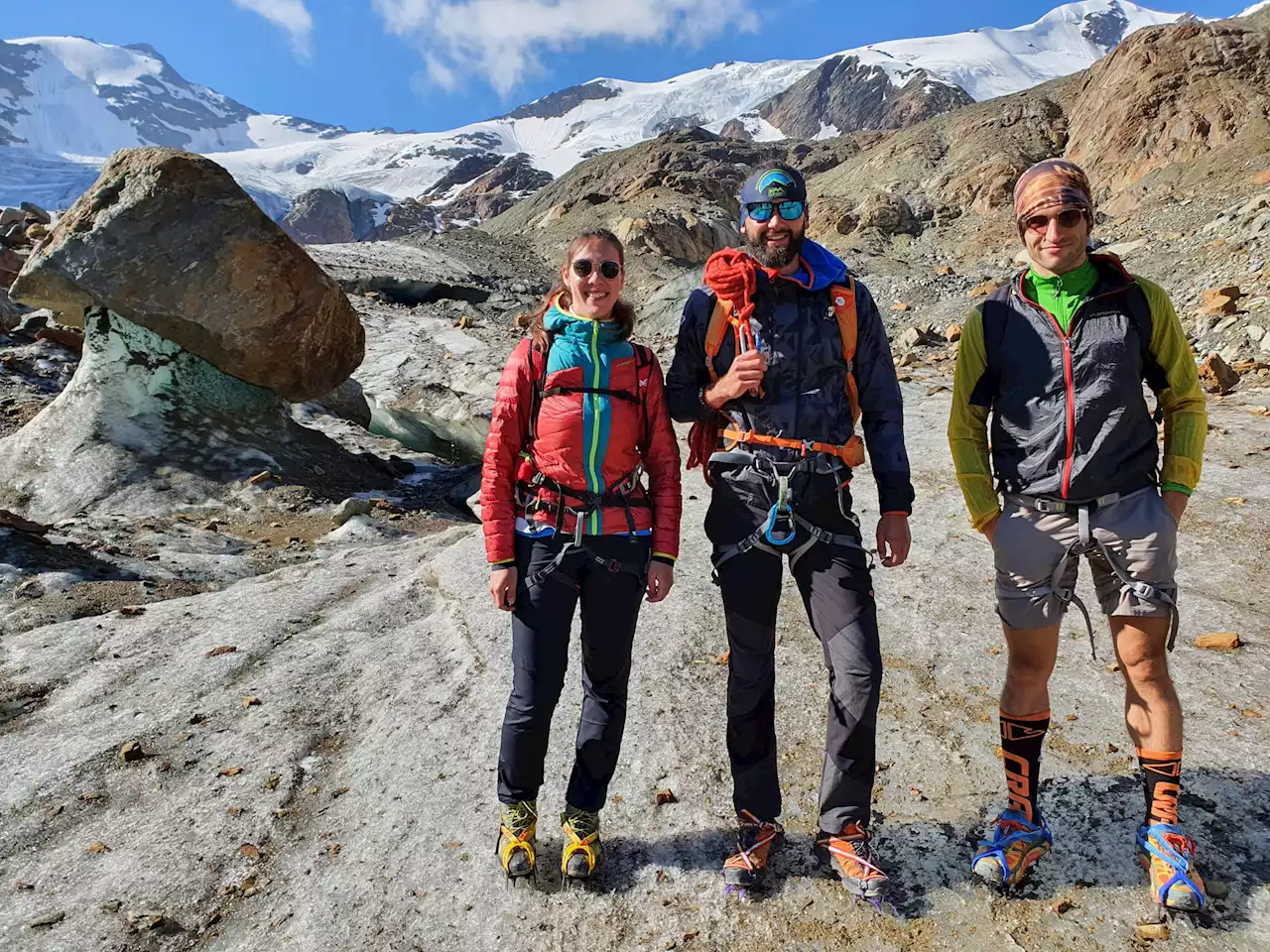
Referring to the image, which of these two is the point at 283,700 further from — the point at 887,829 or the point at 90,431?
the point at 90,431

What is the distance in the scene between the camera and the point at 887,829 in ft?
11.0

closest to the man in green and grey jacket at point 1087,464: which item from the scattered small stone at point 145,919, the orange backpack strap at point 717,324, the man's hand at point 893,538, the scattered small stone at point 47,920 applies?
the man's hand at point 893,538

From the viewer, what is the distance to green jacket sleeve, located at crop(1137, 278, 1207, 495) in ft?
8.97

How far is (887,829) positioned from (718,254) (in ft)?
8.12

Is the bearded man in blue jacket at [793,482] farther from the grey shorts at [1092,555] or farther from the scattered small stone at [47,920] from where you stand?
the scattered small stone at [47,920]

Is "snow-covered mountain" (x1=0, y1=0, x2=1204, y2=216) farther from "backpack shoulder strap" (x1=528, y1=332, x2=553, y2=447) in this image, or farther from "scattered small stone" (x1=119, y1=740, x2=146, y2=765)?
"scattered small stone" (x1=119, y1=740, x2=146, y2=765)

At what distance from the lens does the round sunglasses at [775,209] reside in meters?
2.98

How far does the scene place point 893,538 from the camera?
9.92 feet

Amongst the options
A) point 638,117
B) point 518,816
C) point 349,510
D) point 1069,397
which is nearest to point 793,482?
point 1069,397

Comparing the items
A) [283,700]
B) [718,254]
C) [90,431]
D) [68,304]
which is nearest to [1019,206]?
[718,254]

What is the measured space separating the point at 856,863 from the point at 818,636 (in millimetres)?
832

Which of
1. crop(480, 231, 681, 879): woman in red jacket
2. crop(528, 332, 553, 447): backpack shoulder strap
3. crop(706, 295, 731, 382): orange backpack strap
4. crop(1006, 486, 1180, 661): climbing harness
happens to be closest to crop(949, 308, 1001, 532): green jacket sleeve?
crop(1006, 486, 1180, 661): climbing harness

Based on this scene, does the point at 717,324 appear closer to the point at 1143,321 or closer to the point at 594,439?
the point at 594,439

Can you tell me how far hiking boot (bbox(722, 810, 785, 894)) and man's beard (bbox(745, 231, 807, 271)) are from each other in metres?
2.13
